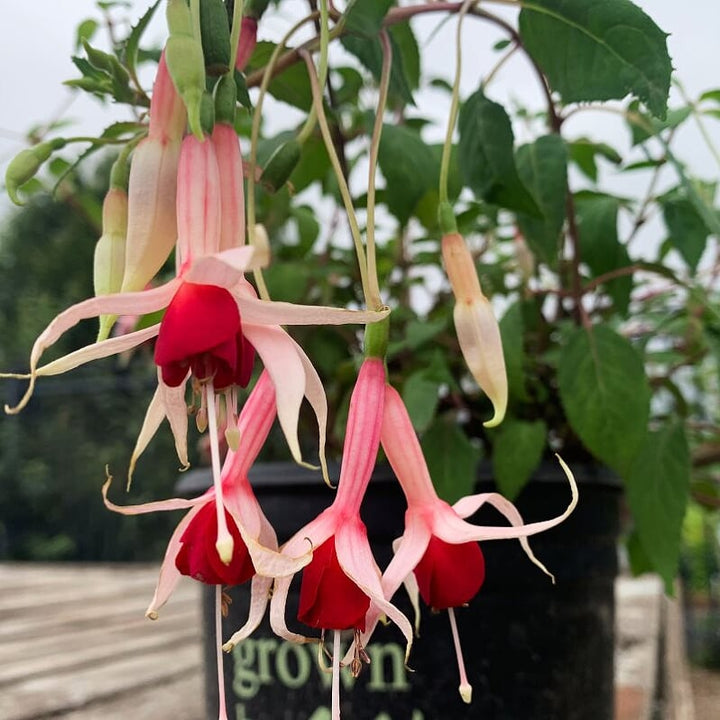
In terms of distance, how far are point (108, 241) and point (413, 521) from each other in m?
0.13

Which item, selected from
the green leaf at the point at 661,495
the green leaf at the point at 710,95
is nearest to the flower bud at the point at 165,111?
the green leaf at the point at 661,495

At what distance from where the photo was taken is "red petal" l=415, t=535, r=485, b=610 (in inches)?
9.7

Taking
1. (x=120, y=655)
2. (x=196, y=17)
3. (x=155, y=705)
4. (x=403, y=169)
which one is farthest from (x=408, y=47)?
(x=120, y=655)

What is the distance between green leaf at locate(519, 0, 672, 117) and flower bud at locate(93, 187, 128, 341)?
0.62ft

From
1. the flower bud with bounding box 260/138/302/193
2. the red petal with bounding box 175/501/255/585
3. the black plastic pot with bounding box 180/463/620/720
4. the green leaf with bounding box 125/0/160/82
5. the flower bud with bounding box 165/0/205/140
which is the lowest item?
the black plastic pot with bounding box 180/463/620/720

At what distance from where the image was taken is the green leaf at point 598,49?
1.05ft

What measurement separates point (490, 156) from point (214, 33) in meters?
0.20

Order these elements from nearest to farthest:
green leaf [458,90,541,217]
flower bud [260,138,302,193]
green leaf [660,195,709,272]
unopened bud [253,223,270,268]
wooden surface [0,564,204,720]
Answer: unopened bud [253,223,270,268]
flower bud [260,138,302,193]
green leaf [458,90,541,217]
green leaf [660,195,709,272]
wooden surface [0,564,204,720]

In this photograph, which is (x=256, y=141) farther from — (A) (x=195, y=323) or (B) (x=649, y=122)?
(B) (x=649, y=122)

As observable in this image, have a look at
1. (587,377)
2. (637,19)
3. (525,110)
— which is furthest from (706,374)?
(637,19)

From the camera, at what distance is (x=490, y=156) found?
0.41 meters

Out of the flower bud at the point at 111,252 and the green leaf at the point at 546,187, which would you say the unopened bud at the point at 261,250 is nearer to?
the flower bud at the point at 111,252

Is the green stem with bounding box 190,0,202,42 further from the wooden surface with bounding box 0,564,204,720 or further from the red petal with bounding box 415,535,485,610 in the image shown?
the wooden surface with bounding box 0,564,204,720

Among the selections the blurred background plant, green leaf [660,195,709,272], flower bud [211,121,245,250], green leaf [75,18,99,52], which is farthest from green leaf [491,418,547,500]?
green leaf [75,18,99,52]
